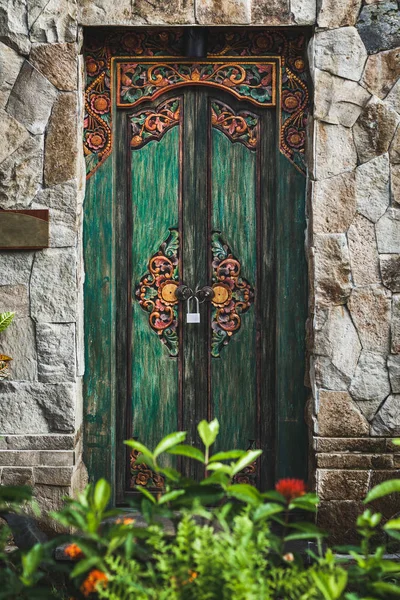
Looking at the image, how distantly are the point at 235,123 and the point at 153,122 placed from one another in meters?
0.42

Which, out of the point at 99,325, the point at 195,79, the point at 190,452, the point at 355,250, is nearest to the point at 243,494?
the point at 190,452

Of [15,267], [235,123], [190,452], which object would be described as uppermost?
[235,123]

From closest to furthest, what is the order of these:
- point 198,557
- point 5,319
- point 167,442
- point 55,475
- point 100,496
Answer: point 198,557 < point 100,496 < point 167,442 < point 5,319 < point 55,475

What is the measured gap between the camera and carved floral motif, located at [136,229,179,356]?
14.1 ft

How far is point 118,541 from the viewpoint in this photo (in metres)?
2.35

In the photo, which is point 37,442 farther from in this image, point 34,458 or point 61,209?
point 61,209

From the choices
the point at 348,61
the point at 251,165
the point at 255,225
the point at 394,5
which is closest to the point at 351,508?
the point at 255,225

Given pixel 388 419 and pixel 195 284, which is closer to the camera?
pixel 388 419

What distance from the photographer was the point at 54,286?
4.07 meters

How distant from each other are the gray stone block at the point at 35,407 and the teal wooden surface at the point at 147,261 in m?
0.42

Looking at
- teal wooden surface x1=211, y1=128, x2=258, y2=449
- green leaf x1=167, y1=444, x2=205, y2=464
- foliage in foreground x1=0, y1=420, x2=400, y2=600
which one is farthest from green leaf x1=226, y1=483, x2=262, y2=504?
teal wooden surface x1=211, y1=128, x2=258, y2=449

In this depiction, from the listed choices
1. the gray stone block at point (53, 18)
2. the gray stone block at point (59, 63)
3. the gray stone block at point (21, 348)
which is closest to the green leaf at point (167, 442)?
the gray stone block at point (21, 348)

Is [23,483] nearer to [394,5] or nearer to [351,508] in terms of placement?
[351,508]

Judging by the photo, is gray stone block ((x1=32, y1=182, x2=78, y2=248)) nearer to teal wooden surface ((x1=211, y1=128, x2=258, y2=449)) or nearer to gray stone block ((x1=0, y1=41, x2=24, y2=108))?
gray stone block ((x1=0, y1=41, x2=24, y2=108))
